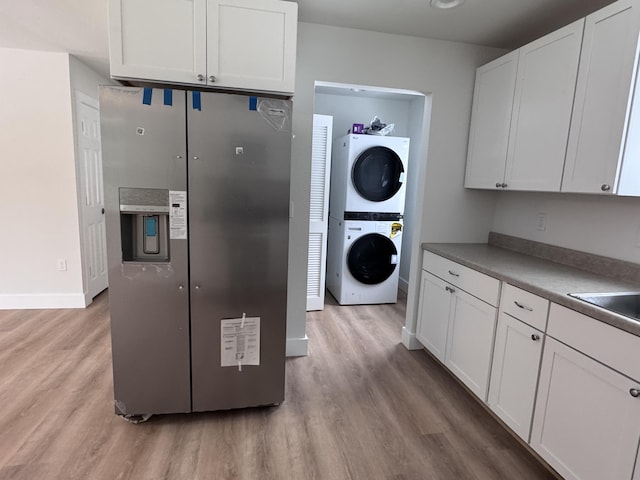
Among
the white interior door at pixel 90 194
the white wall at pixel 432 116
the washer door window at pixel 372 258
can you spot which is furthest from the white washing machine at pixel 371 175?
the white interior door at pixel 90 194

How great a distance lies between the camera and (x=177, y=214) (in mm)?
1757

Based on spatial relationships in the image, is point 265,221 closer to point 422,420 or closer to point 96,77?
point 422,420

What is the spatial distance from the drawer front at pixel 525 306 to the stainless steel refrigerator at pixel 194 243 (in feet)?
3.96

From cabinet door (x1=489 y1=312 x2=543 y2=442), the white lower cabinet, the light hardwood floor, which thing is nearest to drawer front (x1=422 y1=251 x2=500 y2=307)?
the white lower cabinet

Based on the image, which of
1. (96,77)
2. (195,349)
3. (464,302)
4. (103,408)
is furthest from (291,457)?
(96,77)

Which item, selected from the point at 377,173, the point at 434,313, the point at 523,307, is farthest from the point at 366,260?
the point at 523,307

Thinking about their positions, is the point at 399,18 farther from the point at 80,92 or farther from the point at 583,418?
the point at 80,92

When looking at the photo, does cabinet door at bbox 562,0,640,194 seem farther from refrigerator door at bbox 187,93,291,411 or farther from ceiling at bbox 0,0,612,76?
refrigerator door at bbox 187,93,291,411

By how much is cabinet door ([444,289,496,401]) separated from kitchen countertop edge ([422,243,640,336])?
226mm

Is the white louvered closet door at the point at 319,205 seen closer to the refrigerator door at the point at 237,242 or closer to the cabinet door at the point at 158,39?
the refrigerator door at the point at 237,242

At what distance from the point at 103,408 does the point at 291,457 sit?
1174 mm

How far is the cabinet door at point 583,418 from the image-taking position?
128 cm

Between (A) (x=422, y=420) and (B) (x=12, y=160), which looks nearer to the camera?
(A) (x=422, y=420)

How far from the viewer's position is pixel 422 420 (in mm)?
2057
